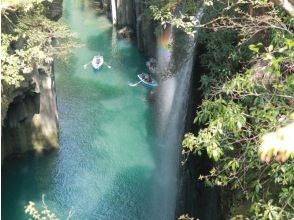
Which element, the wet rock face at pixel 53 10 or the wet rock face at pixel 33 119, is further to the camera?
the wet rock face at pixel 53 10

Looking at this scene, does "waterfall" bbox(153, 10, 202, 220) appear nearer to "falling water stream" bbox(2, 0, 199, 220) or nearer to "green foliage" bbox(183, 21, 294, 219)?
"falling water stream" bbox(2, 0, 199, 220)

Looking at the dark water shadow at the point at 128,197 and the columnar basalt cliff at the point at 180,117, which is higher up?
the columnar basalt cliff at the point at 180,117

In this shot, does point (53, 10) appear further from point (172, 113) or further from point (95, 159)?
point (172, 113)

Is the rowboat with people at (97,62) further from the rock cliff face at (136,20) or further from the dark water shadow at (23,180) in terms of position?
the dark water shadow at (23,180)

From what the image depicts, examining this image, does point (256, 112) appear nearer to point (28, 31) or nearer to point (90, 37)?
point (28, 31)

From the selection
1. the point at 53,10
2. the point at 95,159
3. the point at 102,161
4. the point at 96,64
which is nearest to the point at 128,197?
the point at 102,161

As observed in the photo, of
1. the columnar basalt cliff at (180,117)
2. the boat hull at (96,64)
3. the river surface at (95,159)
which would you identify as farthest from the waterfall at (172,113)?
the boat hull at (96,64)
